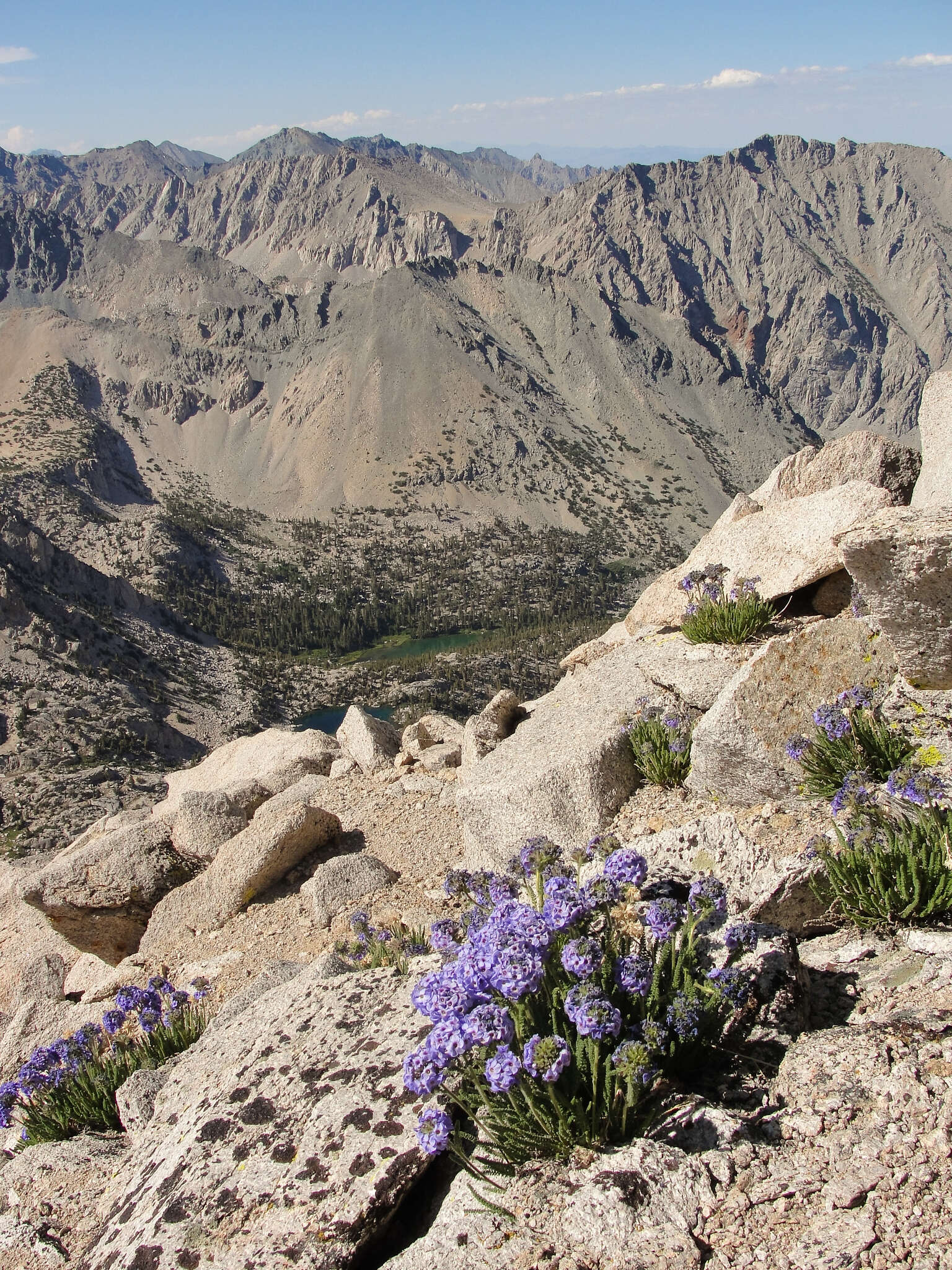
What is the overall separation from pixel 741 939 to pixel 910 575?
11.3ft

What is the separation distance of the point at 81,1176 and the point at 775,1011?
14.4 feet

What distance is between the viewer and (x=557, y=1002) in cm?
391

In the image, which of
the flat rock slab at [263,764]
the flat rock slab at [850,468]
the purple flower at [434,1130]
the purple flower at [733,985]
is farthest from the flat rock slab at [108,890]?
the flat rock slab at [850,468]

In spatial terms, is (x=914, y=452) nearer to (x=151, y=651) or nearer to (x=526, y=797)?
(x=526, y=797)

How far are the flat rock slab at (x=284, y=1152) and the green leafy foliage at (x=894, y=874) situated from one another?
2.80 meters

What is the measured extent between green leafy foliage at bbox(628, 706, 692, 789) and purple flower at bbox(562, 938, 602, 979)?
15.2 ft

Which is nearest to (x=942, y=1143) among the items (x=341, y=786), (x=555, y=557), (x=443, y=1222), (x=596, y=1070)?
(x=596, y=1070)

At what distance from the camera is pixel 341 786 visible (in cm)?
1455

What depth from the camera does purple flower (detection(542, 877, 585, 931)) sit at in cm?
385

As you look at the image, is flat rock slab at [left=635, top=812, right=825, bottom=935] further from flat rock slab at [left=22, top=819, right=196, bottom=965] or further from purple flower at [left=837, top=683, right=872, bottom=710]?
→ flat rock slab at [left=22, top=819, right=196, bottom=965]

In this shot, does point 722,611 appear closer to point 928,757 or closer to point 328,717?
point 928,757

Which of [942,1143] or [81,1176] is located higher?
[942,1143]

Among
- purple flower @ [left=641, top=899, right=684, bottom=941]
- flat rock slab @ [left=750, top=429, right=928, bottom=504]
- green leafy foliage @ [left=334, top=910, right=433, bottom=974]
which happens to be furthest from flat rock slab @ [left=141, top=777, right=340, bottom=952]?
flat rock slab @ [left=750, top=429, right=928, bottom=504]

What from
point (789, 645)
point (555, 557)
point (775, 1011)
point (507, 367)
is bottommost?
point (555, 557)
